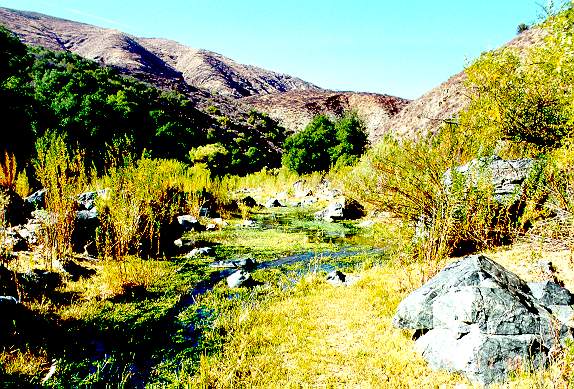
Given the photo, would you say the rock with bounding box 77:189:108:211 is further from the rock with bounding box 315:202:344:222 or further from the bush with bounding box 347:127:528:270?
the rock with bounding box 315:202:344:222

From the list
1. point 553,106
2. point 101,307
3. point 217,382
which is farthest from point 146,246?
point 553,106

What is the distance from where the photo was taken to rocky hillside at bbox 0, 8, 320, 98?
78.5 m

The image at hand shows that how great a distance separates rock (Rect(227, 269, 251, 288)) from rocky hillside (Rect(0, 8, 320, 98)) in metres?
71.8

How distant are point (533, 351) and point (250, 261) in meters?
5.38

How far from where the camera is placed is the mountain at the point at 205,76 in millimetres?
62312

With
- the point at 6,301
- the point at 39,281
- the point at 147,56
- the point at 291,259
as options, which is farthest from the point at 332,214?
the point at 147,56

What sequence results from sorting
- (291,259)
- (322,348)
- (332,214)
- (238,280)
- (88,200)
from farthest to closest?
1. (332,214)
2. (88,200)
3. (291,259)
4. (238,280)
5. (322,348)

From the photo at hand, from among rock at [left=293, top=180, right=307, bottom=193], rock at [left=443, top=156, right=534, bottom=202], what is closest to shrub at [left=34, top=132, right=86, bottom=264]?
rock at [left=443, top=156, right=534, bottom=202]

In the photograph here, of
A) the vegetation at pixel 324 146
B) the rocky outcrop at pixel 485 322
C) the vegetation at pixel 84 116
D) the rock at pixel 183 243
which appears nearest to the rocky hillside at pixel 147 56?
the vegetation at pixel 84 116

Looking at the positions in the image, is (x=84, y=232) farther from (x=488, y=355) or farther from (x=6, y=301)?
(x=488, y=355)

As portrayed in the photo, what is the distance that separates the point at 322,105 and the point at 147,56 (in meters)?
50.2

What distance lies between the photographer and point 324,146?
29.9 metres

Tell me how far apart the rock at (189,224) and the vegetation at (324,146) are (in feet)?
60.8

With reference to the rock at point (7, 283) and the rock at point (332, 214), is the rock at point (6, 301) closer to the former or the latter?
the rock at point (7, 283)
